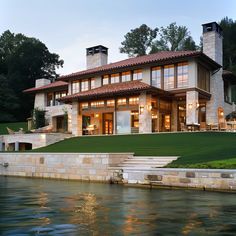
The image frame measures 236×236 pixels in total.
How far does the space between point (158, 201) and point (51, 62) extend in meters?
57.1

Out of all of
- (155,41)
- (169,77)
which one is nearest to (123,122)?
(169,77)

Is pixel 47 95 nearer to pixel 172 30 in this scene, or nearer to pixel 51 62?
pixel 51 62

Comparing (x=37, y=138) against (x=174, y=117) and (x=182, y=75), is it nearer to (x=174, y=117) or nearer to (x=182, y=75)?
(x=174, y=117)

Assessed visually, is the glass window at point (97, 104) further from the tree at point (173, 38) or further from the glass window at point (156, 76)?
the tree at point (173, 38)

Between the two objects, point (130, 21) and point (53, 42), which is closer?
point (130, 21)

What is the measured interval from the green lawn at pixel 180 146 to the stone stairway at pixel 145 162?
66cm

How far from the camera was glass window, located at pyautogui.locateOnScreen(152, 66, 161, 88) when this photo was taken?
31.5 m

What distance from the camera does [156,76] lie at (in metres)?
31.7

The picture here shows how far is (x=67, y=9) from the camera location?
128 feet

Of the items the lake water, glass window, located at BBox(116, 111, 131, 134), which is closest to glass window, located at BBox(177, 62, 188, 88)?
glass window, located at BBox(116, 111, 131, 134)

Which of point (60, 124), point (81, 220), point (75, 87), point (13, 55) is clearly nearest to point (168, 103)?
point (75, 87)

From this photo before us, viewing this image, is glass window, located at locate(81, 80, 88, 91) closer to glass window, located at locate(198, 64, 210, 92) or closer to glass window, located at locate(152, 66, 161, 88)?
glass window, located at locate(152, 66, 161, 88)

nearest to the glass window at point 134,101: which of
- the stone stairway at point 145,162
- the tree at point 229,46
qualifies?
the stone stairway at point 145,162

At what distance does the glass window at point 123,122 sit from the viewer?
103ft
